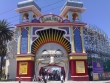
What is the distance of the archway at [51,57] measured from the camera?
92.1 ft

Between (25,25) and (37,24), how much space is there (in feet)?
7.76

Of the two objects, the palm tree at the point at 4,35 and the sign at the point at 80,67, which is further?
the palm tree at the point at 4,35

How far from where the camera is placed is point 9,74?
32625 millimetres

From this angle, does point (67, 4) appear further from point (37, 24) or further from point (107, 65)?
point (107, 65)

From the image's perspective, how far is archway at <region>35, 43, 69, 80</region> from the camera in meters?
28.1

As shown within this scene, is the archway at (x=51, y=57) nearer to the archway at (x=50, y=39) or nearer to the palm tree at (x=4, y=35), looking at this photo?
the archway at (x=50, y=39)

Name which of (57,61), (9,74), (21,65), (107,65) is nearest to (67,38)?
(57,61)

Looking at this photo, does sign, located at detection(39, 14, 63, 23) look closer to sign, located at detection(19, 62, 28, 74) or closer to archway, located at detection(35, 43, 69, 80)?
archway, located at detection(35, 43, 69, 80)

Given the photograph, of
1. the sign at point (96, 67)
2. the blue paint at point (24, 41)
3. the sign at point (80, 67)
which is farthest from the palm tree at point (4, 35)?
the sign at point (96, 67)

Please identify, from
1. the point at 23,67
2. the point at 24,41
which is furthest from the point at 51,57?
the point at 24,41

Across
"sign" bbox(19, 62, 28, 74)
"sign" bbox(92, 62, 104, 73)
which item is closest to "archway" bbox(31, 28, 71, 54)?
"sign" bbox(19, 62, 28, 74)

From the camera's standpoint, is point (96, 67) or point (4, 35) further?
point (4, 35)

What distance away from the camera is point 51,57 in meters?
28.0

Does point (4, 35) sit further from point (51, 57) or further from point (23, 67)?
point (51, 57)
